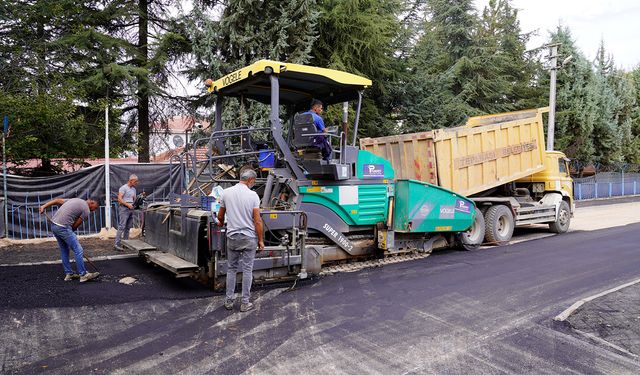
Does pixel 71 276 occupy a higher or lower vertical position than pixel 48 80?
lower

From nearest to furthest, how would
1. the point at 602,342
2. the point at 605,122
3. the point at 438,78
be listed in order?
1. the point at 602,342
2. the point at 438,78
3. the point at 605,122

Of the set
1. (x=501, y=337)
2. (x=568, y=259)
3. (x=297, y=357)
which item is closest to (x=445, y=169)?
(x=568, y=259)

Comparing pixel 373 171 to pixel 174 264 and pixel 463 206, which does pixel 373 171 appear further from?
pixel 174 264

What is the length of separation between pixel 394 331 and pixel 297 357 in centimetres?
115

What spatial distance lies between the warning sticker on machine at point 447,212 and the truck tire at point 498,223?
5.51 ft

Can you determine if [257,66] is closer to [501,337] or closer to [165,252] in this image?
[165,252]

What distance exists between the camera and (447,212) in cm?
868

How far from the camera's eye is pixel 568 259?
828cm

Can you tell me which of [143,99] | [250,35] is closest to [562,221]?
[250,35]

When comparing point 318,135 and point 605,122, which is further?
point 605,122

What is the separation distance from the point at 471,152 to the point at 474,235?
5.73 ft

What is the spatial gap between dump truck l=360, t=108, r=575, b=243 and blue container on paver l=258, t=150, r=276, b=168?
3.50 m

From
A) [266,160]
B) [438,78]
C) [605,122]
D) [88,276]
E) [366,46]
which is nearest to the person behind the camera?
[88,276]

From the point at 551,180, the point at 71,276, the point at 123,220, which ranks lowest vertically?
the point at 71,276
